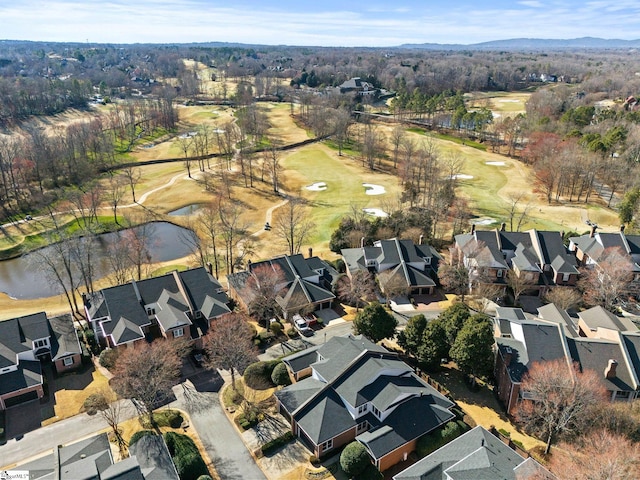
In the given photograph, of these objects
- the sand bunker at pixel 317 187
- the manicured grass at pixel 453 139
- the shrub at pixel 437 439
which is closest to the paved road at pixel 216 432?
the shrub at pixel 437 439

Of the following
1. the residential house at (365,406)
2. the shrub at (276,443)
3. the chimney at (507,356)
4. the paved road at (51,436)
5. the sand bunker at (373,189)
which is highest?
the chimney at (507,356)

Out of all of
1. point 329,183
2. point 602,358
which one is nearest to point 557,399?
point 602,358

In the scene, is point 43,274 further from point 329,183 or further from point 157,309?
point 329,183

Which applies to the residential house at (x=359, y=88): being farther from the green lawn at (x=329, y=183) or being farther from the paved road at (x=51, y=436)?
the paved road at (x=51, y=436)

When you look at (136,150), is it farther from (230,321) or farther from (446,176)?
(230,321)

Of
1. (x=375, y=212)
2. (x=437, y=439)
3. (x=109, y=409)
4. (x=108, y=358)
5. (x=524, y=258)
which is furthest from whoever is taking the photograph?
(x=375, y=212)

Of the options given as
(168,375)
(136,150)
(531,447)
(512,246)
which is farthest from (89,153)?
(531,447)

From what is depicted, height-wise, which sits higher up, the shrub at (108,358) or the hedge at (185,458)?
the hedge at (185,458)
